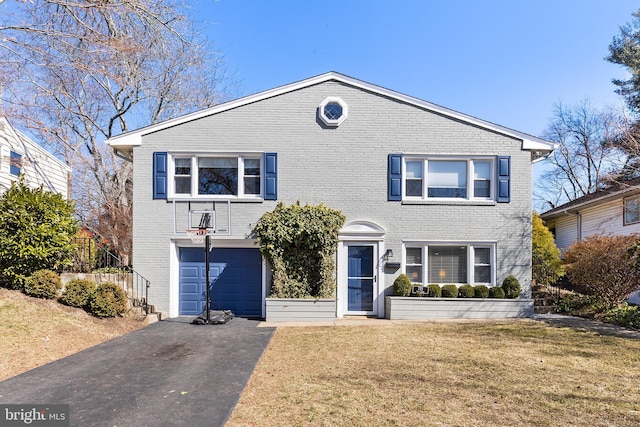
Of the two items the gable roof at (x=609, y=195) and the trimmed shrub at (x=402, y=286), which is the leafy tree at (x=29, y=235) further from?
the gable roof at (x=609, y=195)

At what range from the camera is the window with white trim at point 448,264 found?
11.1m

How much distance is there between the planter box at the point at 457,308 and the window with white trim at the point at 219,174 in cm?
550

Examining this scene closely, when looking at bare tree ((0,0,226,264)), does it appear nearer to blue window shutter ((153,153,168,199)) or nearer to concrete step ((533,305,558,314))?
blue window shutter ((153,153,168,199))

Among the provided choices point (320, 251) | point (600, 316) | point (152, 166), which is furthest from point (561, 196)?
point (152, 166)

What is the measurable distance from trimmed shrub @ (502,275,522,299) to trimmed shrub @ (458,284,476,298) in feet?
3.22

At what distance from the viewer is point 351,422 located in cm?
392

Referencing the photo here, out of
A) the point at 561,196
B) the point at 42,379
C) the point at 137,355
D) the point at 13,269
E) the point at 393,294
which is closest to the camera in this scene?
the point at 42,379

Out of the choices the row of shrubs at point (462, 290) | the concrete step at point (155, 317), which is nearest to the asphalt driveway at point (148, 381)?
the concrete step at point (155, 317)

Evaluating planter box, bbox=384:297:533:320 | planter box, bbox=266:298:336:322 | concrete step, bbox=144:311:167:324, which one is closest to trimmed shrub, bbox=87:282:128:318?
concrete step, bbox=144:311:167:324

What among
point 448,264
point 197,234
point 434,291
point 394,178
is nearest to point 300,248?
point 197,234

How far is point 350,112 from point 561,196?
29.6m

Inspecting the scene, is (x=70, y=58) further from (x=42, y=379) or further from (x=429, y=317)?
(x=429, y=317)

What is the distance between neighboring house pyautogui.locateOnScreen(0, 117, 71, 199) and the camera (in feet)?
48.5

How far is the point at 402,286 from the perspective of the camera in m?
10.6
